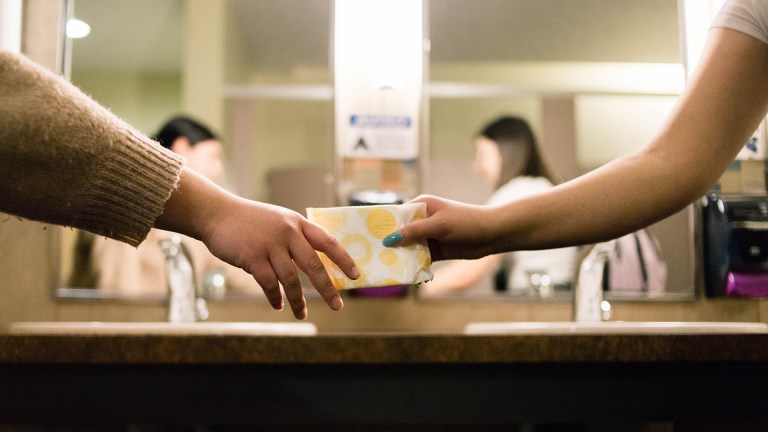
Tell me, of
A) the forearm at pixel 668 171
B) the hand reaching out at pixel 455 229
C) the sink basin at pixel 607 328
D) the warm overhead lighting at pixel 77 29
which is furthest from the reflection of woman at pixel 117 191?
the warm overhead lighting at pixel 77 29

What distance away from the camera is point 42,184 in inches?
30.8

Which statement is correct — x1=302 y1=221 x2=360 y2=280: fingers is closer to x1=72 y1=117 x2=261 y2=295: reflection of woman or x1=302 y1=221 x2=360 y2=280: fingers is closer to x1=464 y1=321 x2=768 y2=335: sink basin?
x1=464 y1=321 x2=768 y2=335: sink basin

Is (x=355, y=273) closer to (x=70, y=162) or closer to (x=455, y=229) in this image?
(x=455, y=229)

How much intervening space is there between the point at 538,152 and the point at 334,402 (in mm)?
1346

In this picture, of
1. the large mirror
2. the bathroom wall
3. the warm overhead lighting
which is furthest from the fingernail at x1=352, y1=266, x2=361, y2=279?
the warm overhead lighting

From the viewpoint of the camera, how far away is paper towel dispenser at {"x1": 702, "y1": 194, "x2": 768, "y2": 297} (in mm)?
1975

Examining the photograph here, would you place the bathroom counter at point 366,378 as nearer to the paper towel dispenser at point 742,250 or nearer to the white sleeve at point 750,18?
the white sleeve at point 750,18

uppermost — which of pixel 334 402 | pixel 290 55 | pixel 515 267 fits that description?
pixel 290 55

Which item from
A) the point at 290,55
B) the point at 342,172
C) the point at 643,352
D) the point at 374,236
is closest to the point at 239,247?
the point at 374,236

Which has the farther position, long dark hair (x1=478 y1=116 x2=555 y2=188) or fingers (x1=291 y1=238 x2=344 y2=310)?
long dark hair (x1=478 y1=116 x2=555 y2=188)

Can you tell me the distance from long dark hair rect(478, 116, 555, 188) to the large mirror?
0.08 ft

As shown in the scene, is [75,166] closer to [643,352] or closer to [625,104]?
[643,352]

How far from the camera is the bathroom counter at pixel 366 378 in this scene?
89cm

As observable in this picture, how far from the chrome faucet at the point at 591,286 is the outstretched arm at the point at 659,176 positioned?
2.36 ft
